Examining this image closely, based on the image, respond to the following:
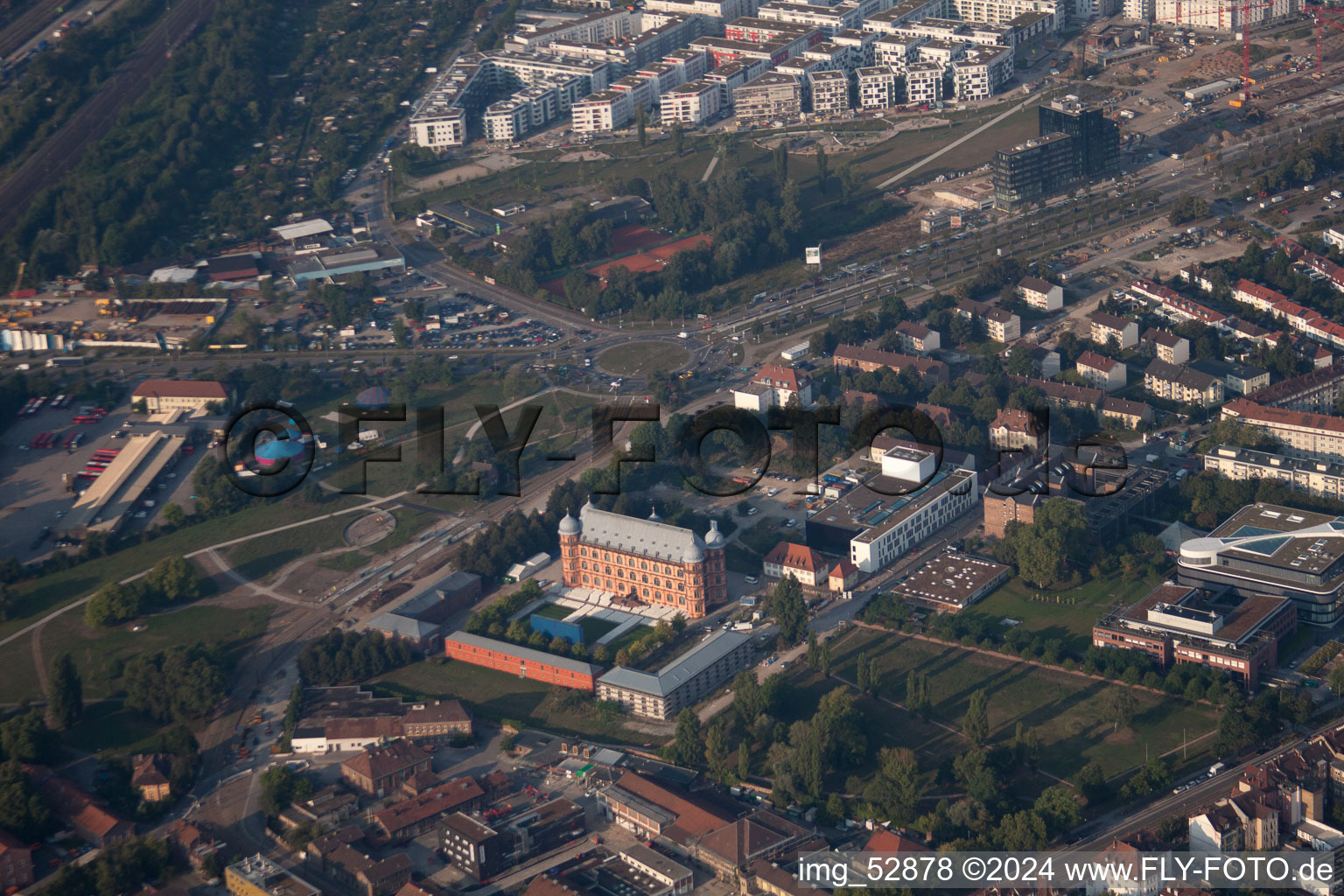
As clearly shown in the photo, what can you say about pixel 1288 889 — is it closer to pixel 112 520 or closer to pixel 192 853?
pixel 192 853

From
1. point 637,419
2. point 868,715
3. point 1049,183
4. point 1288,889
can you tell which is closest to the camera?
point 1288,889

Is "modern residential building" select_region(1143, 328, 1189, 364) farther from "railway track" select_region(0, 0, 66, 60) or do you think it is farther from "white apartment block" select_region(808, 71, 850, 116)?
"railway track" select_region(0, 0, 66, 60)

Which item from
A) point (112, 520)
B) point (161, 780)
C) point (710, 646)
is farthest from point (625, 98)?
point (161, 780)

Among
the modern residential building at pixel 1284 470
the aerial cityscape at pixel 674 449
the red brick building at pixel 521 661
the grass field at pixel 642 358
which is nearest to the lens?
the aerial cityscape at pixel 674 449

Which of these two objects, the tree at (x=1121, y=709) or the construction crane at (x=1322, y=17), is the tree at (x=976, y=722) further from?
the construction crane at (x=1322, y=17)

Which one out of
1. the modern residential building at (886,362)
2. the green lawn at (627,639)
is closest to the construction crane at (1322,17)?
the modern residential building at (886,362)

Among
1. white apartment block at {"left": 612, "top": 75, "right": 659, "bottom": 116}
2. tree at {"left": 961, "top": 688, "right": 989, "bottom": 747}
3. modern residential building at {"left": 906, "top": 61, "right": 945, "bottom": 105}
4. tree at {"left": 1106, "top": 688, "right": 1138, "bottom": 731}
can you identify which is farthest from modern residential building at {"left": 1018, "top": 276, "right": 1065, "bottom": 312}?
white apartment block at {"left": 612, "top": 75, "right": 659, "bottom": 116}
